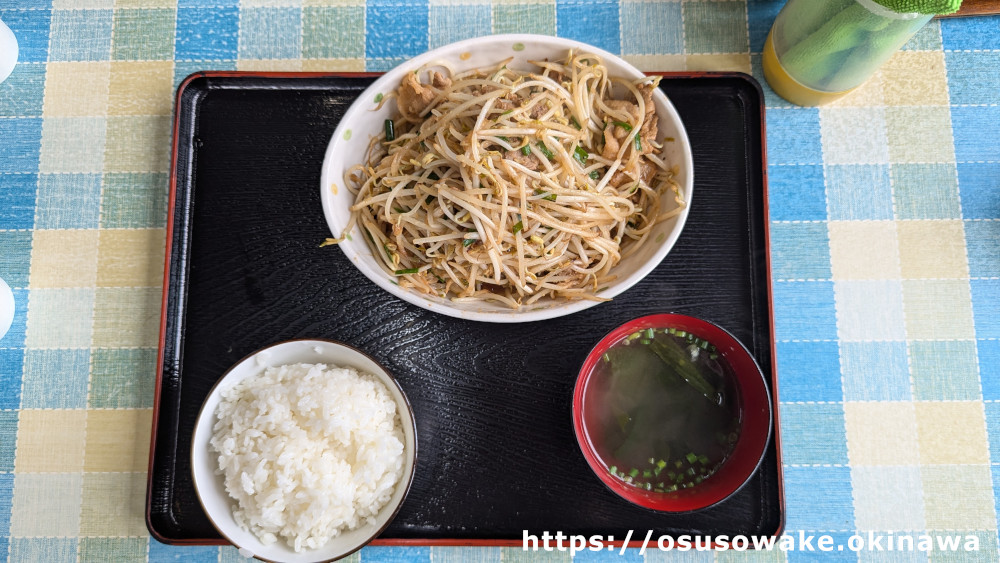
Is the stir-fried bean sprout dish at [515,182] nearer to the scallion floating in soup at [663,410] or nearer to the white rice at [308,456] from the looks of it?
the scallion floating in soup at [663,410]

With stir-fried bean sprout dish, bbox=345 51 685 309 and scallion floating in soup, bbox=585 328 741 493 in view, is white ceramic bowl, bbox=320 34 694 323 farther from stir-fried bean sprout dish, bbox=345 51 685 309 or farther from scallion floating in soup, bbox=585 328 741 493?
scallion floating in soup, bbox=585 328 741 493

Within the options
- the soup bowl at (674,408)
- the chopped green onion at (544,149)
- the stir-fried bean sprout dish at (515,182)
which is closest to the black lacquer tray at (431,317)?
the soup bowl at (674,408)

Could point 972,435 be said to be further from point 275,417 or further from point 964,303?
point 275,417

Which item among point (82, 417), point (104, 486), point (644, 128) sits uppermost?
point (644, 128)

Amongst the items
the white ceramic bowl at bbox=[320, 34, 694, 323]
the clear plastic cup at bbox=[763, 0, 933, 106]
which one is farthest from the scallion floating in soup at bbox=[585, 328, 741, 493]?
the clear plastic cup at bbox=[763, 0, 933, 106]

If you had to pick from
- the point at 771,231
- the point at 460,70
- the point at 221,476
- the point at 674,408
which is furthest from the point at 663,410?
the point at 221,476

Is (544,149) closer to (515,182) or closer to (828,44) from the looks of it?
(515,182)

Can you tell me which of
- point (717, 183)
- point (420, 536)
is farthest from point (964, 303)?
point (420, 536)
